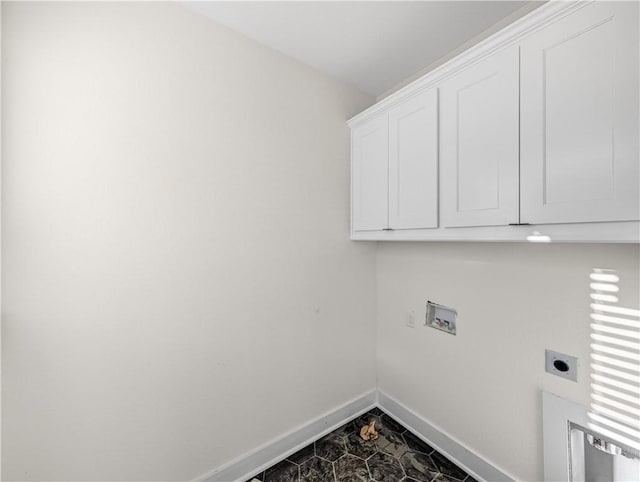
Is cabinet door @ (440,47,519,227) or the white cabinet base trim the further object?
cabinet door @ (440,47,519,227)

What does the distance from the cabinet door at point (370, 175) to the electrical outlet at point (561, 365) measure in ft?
3.26

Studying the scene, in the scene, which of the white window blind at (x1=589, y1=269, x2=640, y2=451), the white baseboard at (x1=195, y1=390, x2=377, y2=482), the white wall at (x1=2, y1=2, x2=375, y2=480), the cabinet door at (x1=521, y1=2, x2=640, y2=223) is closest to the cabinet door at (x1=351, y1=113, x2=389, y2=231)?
the white wall at (x1=2, y1=2, x2=375, y2=480)

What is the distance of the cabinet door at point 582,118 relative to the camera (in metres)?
0.81

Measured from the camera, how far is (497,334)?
1.41m

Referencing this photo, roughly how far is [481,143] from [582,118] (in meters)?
0.32

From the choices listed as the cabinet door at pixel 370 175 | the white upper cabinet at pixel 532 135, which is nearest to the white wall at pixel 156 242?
the cabinet door at pixel 370 175

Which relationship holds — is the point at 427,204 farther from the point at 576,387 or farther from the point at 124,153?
the point at 124,153

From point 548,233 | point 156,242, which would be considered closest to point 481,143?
point 548,233

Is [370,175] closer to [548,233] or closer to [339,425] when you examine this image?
[548,233]

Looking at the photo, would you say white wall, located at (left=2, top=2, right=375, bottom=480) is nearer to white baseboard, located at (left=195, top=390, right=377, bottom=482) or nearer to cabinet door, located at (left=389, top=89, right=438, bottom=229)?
white baseboard, located at (left=195, top=390, right=377, bottom=482)

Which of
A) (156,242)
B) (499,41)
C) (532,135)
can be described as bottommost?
(156,242)

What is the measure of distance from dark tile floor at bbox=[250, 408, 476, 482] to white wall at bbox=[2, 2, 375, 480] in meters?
0.19

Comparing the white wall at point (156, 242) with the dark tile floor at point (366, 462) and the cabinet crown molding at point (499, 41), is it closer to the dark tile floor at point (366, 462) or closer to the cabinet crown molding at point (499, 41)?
the dark tile floor at point (366, 462)

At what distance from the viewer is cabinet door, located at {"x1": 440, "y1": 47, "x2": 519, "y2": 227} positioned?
3.49ft
